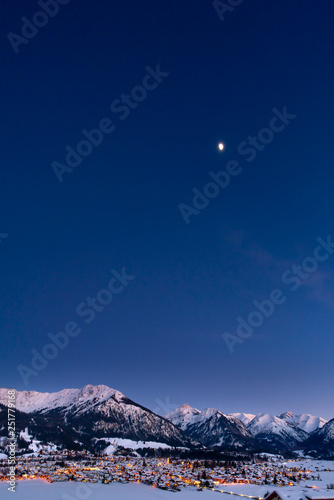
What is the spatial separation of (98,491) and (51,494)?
15.4m

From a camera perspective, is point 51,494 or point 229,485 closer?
point 51,494

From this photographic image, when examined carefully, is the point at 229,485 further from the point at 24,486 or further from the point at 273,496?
the point at 273,496

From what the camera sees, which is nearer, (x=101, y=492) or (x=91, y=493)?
(x=91, y=493)

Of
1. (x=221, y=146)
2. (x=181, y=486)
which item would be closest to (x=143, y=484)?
(x=181, y=486)

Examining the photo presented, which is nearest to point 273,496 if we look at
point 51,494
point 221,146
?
point 221,146

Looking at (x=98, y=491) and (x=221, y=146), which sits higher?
(x=221, y=146)

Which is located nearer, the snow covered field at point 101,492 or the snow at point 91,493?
the snow at point 91,493

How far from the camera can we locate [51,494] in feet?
298

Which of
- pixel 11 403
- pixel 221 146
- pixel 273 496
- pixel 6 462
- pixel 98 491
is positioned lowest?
pixel 6 462

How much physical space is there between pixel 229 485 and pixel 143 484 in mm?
32032

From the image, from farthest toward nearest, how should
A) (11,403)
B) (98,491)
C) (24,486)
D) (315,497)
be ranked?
(24,486) < (98,491) < (11,403) < (315,497)

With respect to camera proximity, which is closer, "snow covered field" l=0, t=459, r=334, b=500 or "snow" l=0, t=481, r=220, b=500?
"snow" l=0, t=481, r=220, b=500

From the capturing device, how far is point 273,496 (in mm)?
30766

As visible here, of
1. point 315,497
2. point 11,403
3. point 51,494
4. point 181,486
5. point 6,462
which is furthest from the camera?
point 6,462
